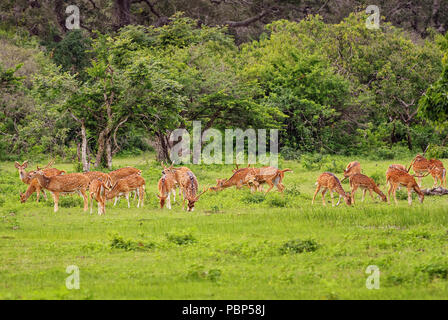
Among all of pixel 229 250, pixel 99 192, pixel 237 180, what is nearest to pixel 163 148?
pixel 237 180

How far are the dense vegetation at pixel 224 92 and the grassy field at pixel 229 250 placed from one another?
28.1 ft

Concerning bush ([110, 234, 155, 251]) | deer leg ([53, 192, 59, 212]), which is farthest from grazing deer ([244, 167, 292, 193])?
bush ([110, 234, 155, 251])

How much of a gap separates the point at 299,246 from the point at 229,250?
1289 millimetres

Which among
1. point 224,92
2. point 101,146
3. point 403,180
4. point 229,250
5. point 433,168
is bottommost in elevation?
point 229,250

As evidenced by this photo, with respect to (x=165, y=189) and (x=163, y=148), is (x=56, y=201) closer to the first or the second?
(x=165, y=189)

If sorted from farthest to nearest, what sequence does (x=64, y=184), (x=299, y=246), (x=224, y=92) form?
1. (x=224, y=92)
2. (x=64, y=184)
3. (x=299, y=246)

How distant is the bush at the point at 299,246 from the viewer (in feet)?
41.8

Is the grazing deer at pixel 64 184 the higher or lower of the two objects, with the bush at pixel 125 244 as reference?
→ higher

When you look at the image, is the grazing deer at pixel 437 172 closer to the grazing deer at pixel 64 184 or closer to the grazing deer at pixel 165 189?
the grazing deer at pixel 165 189

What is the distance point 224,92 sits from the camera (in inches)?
1316

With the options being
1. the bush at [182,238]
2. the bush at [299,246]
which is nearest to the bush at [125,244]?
the bush at [182,238]
